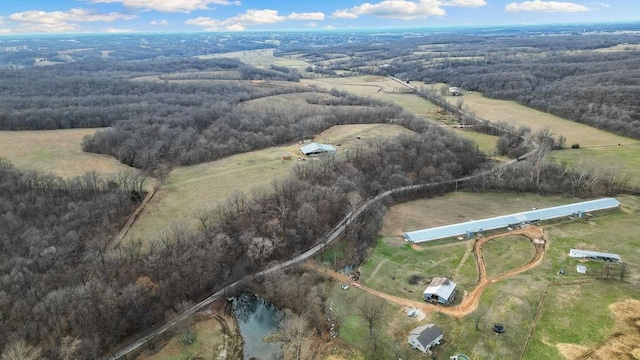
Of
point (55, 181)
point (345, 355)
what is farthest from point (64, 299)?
point (55, 181)

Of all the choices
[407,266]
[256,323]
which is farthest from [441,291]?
→ [256,323]

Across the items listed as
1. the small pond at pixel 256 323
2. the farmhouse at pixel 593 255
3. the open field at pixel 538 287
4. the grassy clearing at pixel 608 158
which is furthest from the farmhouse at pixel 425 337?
the grassy clearing at pixel 608 158

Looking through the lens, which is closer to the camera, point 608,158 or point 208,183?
point 208,183

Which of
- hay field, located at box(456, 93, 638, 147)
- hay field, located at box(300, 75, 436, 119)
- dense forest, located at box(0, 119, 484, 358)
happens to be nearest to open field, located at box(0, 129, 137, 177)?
dense forest, located at box(0, 119, 484, 358)

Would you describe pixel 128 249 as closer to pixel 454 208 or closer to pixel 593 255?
pixel 454 208

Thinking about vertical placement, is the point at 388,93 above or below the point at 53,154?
above

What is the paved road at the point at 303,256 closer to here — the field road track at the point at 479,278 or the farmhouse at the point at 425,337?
the field road track at the point at 479,278
